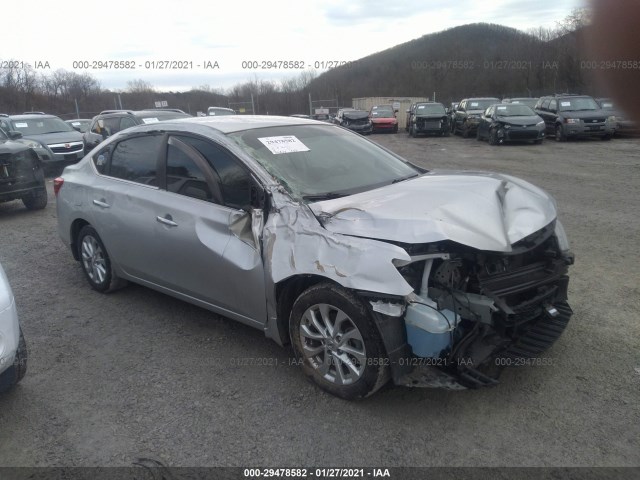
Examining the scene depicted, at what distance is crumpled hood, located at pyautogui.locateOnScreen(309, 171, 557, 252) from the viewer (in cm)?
297

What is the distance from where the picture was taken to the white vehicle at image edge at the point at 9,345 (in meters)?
3.07

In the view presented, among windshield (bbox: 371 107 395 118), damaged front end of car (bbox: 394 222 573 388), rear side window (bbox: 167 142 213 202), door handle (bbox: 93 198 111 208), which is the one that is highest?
windshield (bbox: 371 107 395 118)

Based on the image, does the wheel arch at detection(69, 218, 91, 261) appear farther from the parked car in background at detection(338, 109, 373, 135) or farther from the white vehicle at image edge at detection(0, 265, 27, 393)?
the parked car in background at detection(338, 109, 373, 135)

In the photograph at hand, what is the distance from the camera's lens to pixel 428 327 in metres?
2.85

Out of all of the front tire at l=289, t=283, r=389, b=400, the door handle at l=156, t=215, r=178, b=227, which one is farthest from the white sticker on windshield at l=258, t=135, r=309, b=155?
the front tire at l=289, t=283, r=389, b=400

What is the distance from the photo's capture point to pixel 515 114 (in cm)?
1859

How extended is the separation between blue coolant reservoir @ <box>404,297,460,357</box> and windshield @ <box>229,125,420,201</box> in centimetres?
113

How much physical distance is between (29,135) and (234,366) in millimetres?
14455

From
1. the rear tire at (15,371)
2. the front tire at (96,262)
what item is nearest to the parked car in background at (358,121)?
the front tire at (96,262)

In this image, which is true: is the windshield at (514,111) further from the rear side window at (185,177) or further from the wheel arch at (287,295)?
the wheel arch at (287,295)

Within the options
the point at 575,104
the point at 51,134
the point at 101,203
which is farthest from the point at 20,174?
the point at 575,104

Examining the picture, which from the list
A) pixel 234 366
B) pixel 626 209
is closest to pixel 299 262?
pixel 234 366

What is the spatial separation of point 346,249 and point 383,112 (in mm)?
27704

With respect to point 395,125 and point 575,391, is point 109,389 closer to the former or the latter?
point 575,391
